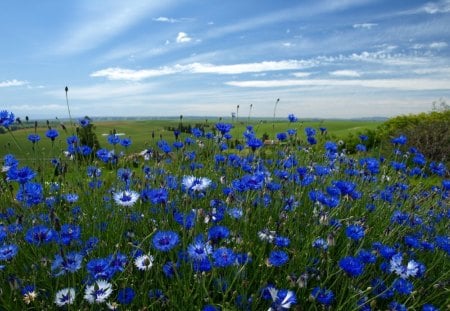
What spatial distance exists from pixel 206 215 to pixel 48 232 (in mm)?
1027

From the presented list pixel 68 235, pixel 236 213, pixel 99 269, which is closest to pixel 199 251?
pixel 99 269

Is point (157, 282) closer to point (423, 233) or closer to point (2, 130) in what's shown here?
point (2, 130)

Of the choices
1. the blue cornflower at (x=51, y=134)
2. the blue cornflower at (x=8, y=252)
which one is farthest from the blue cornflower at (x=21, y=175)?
the blue cornflower at (x=51, y=134)

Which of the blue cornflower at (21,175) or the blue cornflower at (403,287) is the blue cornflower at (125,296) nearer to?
the blue cornflower at (21,175)

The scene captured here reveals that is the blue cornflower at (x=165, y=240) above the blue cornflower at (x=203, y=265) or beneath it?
above

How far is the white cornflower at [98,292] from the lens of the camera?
2061 millimetres

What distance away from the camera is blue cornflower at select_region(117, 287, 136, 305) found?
227 centimetres

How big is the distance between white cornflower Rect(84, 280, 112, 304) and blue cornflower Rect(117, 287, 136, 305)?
0.13m

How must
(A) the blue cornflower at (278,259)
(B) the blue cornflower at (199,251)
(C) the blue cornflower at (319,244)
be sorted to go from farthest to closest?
(C) the blue cornflower at (319,244)
(A) the blue cornflower at (278,259)
(B) the blue cornflower at (199,251)

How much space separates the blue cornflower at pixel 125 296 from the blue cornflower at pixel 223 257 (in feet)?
1.73

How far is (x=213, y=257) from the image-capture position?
2256mm

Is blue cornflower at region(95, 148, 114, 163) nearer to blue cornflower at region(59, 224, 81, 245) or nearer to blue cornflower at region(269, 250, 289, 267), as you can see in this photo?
blue cornflower at region(59, 224, 81, 245)

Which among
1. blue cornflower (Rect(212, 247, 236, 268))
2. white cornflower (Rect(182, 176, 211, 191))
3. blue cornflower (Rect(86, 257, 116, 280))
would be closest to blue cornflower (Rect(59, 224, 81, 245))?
blue cornflower (Rect(86, 257, 116, 280))

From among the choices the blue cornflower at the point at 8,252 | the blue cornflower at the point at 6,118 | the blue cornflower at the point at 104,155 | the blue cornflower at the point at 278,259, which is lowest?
the blue cornflower at the point at 278,259
